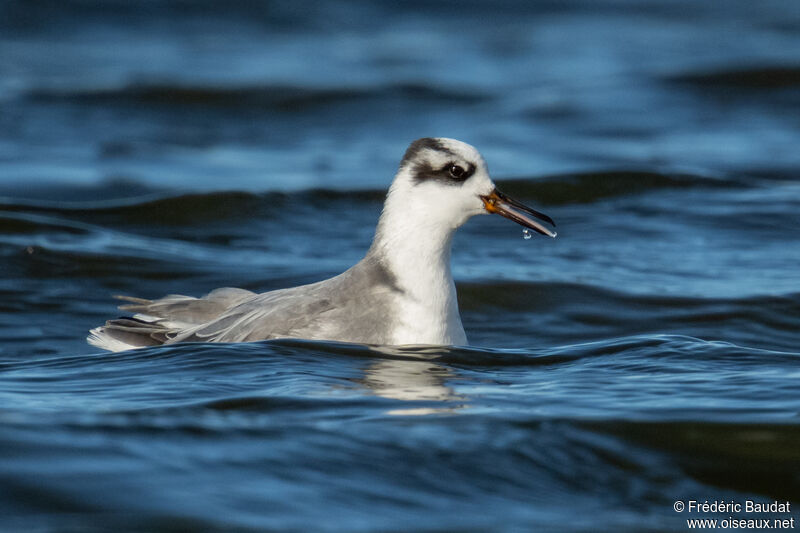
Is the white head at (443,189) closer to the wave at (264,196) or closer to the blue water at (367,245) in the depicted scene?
the blue water at (367,245)

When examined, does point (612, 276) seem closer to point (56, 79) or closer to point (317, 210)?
point (317, 210)

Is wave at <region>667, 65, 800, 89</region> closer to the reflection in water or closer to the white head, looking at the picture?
the white head

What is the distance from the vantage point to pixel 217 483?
4.66 meters

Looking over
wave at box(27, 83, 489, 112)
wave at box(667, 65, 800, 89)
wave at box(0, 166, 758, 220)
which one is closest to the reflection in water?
wave at box(0, 166, 758, 220)

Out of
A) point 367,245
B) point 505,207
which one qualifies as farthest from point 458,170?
point 367,245

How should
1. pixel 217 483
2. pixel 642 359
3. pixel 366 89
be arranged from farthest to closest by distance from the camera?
1. pixel 366 89
2. pixel 642 359
3. pixel 217 483

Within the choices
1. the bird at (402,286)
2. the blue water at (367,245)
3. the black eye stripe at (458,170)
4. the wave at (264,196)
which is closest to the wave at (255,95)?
the blue water at (367,245)

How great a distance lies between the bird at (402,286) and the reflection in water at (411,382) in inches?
9.0

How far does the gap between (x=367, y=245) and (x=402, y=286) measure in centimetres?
434

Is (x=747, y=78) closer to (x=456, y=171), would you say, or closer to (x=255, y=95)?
(x=255, y=95)

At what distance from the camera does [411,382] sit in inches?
234

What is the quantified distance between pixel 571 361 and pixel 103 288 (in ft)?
14.1

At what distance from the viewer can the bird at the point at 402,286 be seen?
21.2 feet

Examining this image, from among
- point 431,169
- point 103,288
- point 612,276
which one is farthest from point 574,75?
point 431,169
